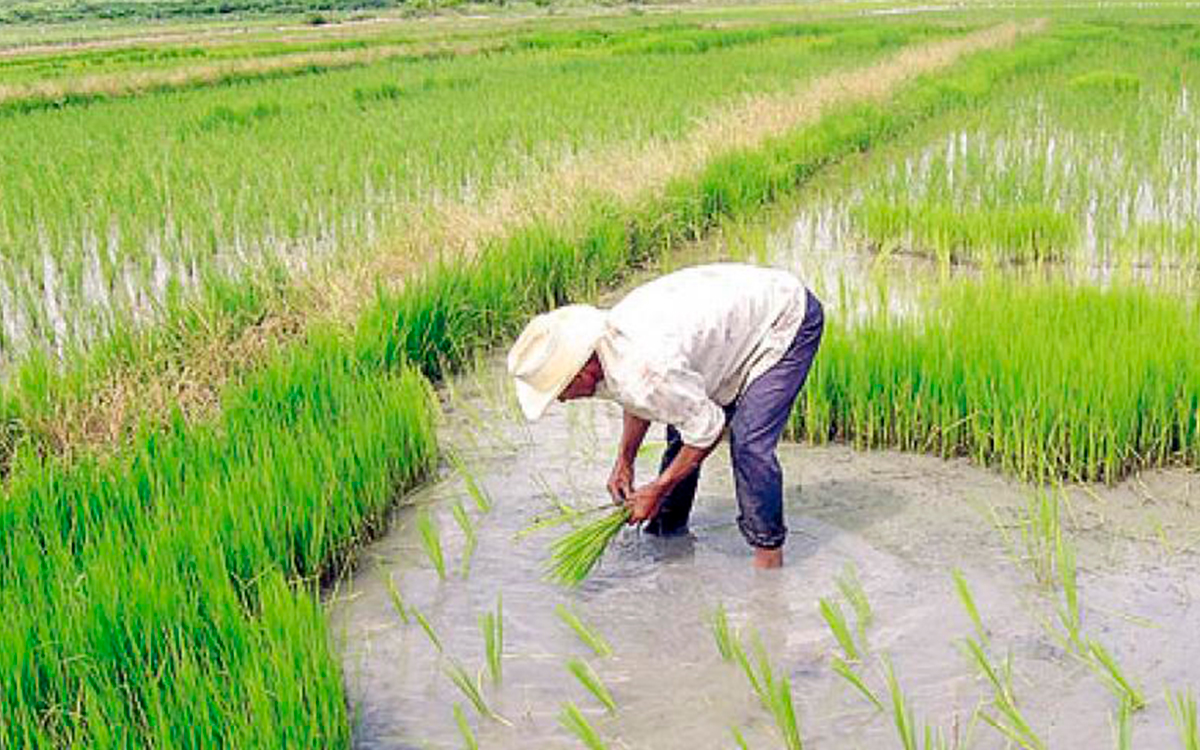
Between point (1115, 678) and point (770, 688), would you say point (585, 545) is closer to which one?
point (770, 688)

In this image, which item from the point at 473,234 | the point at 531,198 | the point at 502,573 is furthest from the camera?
the point at 531,198

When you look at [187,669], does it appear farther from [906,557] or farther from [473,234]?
[473,234]

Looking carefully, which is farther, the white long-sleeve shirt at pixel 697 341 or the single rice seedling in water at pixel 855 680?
the white long-sleeve shirt at pixel 697 341

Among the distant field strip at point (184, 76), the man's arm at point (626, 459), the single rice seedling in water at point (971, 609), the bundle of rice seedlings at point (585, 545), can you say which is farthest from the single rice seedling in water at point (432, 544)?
the distant field strip at point (184, 76)

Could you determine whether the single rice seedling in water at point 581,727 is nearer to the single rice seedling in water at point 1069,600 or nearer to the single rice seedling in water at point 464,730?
the single rice seedling in water at point 464,730

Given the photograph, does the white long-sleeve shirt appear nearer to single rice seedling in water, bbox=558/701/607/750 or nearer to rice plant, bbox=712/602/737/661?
rice plant, bbox=712/602/737/661

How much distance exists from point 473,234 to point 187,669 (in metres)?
3.61

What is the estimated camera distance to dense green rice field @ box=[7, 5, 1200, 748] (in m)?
2.23

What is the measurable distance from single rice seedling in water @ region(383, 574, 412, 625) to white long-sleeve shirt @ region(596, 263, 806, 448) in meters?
0.66

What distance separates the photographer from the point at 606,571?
9.49 ft

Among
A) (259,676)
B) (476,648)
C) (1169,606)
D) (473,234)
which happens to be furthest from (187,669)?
(473,234)

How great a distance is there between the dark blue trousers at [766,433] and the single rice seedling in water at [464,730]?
675 millimetres

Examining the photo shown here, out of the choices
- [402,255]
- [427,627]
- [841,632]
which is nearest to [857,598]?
[841,632]

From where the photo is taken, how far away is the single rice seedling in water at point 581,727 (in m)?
2.08
